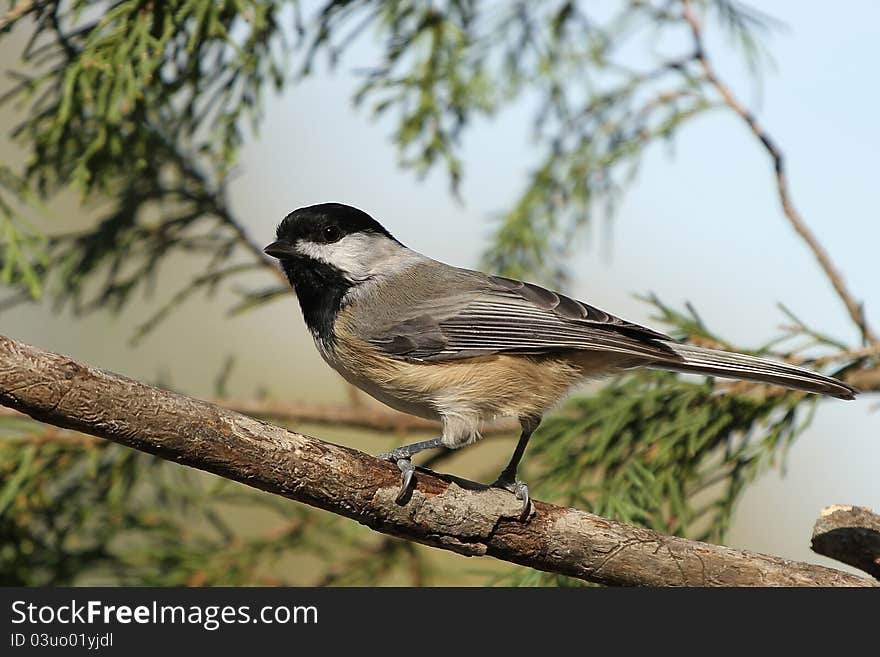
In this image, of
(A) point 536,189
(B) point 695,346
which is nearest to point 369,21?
(A) point 536,189

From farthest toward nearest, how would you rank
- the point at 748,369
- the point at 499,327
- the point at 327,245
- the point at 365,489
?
the point at 327,245 < the point at 499,327 < the point at 748,369 < the point at 365,489

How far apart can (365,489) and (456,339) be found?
578 millimetres

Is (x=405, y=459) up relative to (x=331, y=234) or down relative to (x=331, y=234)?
down

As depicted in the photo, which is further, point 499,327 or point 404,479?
point 499,327

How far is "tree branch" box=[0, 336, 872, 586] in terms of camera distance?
1352 millimetres

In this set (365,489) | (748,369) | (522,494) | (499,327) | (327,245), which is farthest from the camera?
(327,245)

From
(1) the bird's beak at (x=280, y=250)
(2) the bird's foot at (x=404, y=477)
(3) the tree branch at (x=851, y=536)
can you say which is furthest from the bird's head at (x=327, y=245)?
(3) the tree branch at (x=851, y=536)

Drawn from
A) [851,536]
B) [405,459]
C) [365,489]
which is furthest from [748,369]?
[365,489]

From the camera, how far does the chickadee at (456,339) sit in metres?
1.96

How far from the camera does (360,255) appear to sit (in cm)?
222

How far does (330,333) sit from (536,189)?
0.93 m

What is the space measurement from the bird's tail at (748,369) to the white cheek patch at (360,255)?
65 cm

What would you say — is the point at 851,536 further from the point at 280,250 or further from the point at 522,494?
the point at 280,250

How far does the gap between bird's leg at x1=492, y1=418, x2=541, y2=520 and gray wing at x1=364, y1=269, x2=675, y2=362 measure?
0.53ft
